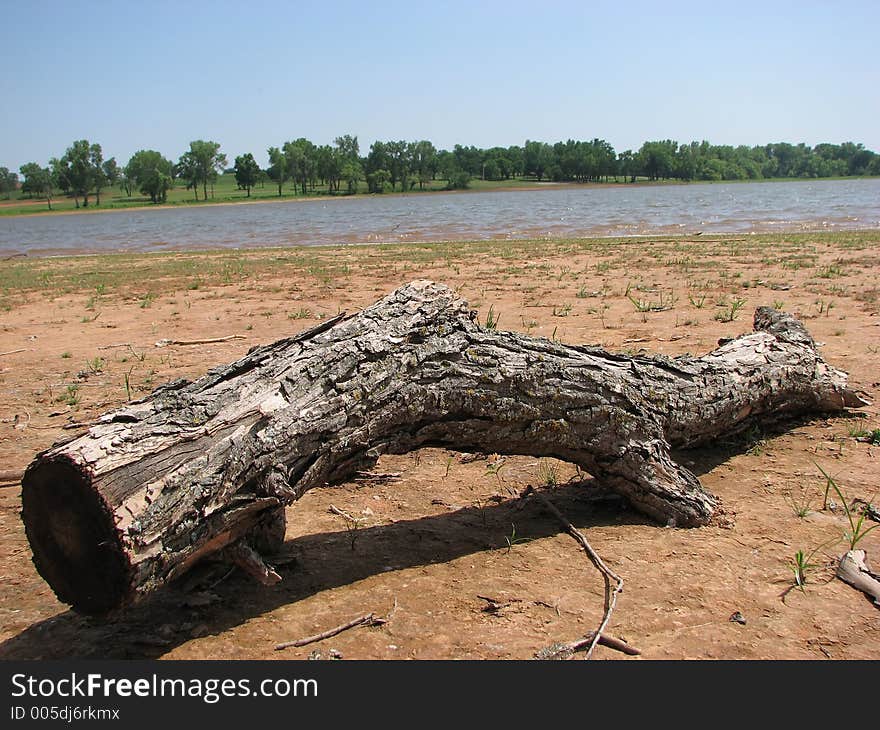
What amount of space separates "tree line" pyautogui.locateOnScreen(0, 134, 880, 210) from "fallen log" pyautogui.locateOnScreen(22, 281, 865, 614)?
10248 cm

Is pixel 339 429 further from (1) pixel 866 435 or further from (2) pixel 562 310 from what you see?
(2) pixel 562 310

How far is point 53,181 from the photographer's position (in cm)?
11344

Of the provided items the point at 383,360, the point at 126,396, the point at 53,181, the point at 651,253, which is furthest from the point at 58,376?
the point at 53,181

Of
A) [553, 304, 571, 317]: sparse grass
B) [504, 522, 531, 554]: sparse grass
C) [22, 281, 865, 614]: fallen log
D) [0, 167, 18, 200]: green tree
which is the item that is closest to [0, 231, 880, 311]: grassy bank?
[553, 304, 571, 317]: sparse grass

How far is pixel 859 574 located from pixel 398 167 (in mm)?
114175

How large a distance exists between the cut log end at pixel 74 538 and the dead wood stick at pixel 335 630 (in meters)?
0.64

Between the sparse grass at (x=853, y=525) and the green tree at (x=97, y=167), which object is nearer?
the sparse grass at (x=853, y=525)

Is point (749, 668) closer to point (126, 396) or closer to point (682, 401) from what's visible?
point (682, 401)

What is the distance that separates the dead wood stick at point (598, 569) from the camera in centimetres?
274

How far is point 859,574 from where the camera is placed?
315 centimetres

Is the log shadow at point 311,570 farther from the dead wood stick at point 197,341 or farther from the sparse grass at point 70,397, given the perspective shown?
the dead wood stick at point 197,341

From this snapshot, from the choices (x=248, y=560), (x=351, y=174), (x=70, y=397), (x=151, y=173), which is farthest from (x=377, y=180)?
(x=248, y=560)

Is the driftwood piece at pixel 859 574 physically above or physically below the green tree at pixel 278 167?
below

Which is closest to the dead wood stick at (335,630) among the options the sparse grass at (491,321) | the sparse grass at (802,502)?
the sparse grass at (802,502)
